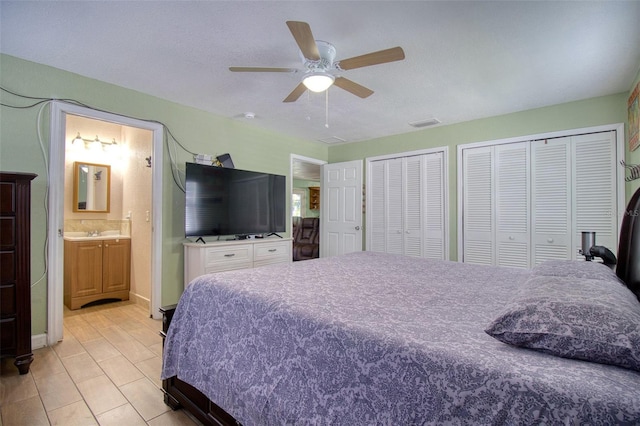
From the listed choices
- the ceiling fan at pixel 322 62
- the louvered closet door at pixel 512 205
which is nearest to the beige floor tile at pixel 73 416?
the ceiling fan at pixel 322 62

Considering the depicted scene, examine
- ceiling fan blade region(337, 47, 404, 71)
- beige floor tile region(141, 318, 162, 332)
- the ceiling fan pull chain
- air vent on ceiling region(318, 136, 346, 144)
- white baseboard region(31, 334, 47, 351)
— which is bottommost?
beige floor tile region(141, 318, 162, 332)

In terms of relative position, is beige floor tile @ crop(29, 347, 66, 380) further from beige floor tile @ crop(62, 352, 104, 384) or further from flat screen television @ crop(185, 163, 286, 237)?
flat screen television @ crop(185, 163, 286, 237)

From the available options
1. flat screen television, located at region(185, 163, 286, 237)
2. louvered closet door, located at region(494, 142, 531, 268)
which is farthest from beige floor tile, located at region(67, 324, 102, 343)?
louvered closet door, located at region(494, 142, 531, 268)

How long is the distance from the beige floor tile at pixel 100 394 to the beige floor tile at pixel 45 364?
14.6 inches

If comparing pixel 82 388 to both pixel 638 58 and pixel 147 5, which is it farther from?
pixel 638 58

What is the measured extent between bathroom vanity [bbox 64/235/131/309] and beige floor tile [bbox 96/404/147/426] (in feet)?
8.45

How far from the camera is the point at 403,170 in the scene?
4562 millimetres

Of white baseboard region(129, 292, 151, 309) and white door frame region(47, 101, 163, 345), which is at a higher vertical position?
white door frame region(47, 101, 163, 345)

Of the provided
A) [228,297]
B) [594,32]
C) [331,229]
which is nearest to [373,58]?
[594,32]

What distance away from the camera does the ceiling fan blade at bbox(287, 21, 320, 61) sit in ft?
5.19

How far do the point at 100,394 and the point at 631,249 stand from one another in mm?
3224

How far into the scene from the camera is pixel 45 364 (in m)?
2.22

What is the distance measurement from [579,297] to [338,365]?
81 cm

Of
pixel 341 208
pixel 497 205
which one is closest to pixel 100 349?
pixel 341 208
